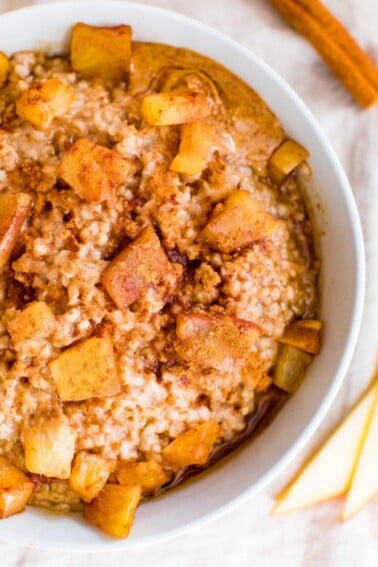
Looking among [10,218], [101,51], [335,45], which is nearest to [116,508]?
[10,218]

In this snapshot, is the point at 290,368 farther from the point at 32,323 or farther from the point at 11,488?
the point at 11,488

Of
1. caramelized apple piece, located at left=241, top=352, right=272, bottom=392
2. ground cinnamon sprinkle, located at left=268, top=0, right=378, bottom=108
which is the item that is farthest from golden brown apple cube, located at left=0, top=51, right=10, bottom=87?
caramelized apple piece, located at left=241, top=352, right=272, bottom=392

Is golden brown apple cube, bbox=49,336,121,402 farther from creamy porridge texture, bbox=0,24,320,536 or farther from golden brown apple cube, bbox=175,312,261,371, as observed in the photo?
golden brown apple cube, bbox=175,312,261,371

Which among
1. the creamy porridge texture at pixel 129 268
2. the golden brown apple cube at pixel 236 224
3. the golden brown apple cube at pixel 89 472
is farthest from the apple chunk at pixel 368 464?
the golden brown apple cube at pixel 89 472

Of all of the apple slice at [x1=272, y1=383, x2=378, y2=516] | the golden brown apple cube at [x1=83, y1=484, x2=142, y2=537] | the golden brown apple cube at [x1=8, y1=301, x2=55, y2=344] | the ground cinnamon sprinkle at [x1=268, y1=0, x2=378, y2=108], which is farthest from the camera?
the apple slice at [x1=272, y1=383, x2=378, y2=516]

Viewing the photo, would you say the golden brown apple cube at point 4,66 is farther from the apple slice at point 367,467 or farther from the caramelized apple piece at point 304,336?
the apple slice at point 367,467

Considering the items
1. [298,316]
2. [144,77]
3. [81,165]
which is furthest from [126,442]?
[144,77]
